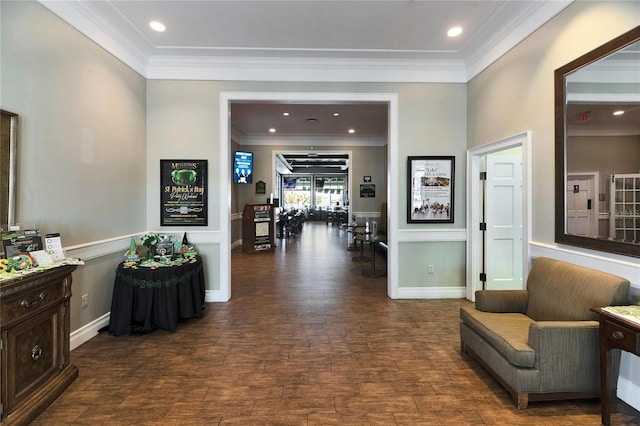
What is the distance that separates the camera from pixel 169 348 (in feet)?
9.51

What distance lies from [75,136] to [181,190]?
138 centimetres

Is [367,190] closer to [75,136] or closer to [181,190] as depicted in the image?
[181,190]

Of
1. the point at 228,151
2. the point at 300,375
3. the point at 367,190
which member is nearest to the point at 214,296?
the point at 228,151

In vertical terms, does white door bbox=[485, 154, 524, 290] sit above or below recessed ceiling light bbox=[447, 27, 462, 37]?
below

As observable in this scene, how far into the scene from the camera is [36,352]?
1990 mm

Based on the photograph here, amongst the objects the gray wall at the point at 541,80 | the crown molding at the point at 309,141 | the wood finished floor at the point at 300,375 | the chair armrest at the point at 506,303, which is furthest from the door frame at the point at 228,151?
the crown molding at the point at 309,141

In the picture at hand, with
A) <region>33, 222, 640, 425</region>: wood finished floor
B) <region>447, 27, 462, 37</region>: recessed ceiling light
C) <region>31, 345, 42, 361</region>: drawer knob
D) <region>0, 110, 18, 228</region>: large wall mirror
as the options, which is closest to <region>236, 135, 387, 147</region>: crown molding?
<region>447, 27, 462, 37</region>: recessed ceiling light

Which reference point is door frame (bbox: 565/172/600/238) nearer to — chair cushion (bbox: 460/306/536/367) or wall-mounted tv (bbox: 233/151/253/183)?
chair cushion (bbox: 460/306/536/367)

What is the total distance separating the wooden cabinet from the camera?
176 centimetres

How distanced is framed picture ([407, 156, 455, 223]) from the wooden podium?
4.98m

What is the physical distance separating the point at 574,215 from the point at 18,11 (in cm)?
465

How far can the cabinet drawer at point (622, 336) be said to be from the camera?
165 cm

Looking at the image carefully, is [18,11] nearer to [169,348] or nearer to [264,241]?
[169,348]

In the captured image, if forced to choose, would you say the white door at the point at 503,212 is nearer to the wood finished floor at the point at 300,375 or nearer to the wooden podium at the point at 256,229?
the wood finished floor at the point at 300,375
